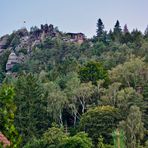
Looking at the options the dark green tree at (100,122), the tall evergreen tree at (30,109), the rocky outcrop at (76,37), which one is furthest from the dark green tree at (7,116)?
the rocky outcrop at (76,37)

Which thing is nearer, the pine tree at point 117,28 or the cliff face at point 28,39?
the pine tree at point 117,28

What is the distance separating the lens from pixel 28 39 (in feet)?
252

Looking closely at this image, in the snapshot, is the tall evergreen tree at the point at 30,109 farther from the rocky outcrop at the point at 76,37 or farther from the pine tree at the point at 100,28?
the rocky outcrop at the point at 76,37

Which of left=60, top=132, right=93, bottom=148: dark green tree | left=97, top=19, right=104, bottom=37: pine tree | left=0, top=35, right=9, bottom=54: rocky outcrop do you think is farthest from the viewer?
left=0, top=35, right=9, bottom=54: rocky outcrop

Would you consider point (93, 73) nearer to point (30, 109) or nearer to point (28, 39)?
point (30, 109)

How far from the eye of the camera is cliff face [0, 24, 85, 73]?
70.9 metres

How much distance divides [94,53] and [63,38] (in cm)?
1604

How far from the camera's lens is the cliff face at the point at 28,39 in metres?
70.9

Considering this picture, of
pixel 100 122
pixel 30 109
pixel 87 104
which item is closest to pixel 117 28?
pixel 87 104

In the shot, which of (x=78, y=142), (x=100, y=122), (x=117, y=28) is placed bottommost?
(x=78, y=142)

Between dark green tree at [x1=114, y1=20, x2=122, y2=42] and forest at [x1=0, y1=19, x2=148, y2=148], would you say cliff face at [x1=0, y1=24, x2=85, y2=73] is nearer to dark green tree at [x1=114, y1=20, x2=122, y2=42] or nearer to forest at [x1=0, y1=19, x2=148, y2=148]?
dark green tree at [x1=114, y1=20, x2=122, y2=42]

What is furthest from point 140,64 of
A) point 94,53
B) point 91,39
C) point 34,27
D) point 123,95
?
point 34,27

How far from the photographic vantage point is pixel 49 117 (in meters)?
38.7

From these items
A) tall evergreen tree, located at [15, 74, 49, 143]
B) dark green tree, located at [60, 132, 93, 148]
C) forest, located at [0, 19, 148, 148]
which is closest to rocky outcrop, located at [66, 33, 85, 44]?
forest, located at [0, 19, 148, 148]
